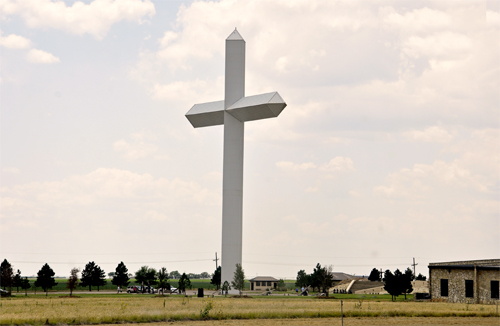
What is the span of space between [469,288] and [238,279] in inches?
825

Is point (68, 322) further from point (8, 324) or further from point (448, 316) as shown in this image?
point (448, 316)

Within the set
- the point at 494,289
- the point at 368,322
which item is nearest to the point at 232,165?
the point at 494,289

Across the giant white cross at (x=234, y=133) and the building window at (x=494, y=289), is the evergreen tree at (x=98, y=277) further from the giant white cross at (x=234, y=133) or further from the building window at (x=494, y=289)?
the building window at (x=494, y=289)

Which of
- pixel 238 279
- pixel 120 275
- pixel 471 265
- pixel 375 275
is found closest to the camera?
pixel 471 265

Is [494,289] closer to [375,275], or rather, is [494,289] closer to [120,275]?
[120,275]

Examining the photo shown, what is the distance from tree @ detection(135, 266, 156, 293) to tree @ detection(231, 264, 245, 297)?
30.6 m

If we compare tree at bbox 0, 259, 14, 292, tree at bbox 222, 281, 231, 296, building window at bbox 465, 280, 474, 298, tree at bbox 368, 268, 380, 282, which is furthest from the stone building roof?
tree at bbox 368, 268, 380, 282

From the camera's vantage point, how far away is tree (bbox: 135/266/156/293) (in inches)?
3388

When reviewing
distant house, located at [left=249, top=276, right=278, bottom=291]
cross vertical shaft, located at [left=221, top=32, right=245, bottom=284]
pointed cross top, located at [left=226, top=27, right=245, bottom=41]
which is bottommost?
distant house, located at [left=249, top=276, right=278, bottom=291]

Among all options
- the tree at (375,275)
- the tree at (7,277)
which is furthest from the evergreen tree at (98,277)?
the tree at (375,275)

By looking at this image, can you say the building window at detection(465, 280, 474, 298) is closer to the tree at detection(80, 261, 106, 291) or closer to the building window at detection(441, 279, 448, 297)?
the building window at detection(441, 279, 448, 297)

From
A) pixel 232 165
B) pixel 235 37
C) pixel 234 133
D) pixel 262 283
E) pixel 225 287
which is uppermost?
pixel 235 37

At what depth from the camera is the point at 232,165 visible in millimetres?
58531

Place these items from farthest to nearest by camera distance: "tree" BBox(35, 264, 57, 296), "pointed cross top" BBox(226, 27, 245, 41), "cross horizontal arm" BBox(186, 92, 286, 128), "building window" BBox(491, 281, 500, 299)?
"tree" BBox(35, 264, 57, 296) → "pointed cross top" BBox(226, 27, 245, 41) → "cross horizontal arm" BBox(186, 92, 286, 128) → "building window" BBox(491, 281, 500, 299)
